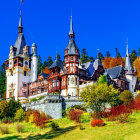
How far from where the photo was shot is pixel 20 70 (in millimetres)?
70875

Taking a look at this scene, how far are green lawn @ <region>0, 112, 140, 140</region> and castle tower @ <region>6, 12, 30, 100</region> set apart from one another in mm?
28047

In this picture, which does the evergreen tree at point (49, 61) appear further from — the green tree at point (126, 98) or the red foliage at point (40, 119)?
the red foliage at point (40, 119)

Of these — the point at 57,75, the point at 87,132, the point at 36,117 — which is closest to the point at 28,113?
the point at 36,117

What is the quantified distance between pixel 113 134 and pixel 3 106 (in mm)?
24155

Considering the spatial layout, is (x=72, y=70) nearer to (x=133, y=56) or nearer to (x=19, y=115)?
(x=19, y=115)

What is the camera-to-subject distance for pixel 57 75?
63531 millimetres

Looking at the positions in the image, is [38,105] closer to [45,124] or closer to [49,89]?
[45,124]

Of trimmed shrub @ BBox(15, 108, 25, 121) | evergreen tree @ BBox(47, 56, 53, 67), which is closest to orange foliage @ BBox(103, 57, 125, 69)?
evergreen tree @ BBox(47, 56, 53, 67)

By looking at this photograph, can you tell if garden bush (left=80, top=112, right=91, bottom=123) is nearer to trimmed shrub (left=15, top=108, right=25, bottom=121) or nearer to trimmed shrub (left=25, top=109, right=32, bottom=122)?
trimmed shrub (left=25, top=109, right=32, bottom=122)

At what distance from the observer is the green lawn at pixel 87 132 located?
32.9m

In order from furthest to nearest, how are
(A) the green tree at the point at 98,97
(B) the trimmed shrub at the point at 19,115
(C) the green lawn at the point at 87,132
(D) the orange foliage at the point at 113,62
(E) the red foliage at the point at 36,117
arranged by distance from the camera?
1. (D) the orange foliage at the point at 113,62
2. (B) the trimmed shrub at the point at 19,115
3. (A) the green tree at the point at 98,97
4. (E) the red foliage at the point at 36,117
5. (C) the green lawn at the point at 87,132

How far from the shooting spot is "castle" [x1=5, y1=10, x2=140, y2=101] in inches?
2436

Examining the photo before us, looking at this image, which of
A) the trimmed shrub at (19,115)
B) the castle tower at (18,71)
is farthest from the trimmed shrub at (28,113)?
the castle tower at (18,71)

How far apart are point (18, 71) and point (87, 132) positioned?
3775 cm
